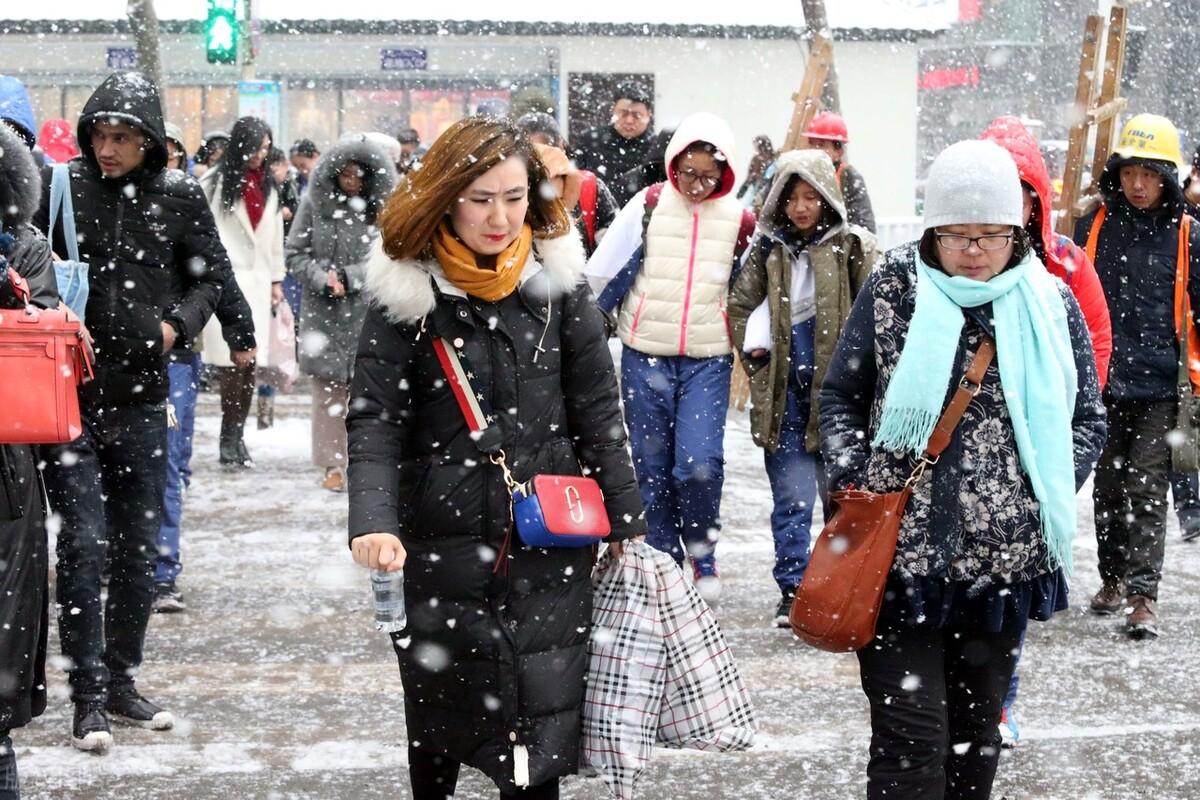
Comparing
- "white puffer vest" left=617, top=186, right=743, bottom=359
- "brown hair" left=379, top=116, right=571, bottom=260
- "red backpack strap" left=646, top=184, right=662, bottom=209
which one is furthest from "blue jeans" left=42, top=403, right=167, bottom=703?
"red backpack strap" left=646, top=184, right=662, bottom=209

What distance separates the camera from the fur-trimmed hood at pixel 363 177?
9461mm

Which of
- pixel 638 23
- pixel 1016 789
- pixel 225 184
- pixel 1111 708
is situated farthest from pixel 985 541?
pixel 638 23

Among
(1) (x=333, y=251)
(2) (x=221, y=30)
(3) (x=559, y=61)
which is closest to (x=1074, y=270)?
(1) (x=333, y=251)

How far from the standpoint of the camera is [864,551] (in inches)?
153

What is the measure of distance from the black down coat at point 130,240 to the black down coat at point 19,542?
1.16 metres

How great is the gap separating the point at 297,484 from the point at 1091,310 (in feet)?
19.4

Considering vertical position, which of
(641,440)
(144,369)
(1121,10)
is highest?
(1121,10)

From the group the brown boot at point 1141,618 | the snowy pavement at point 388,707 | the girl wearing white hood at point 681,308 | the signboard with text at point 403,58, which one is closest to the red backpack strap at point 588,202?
the girl wearing white hood at point 681,308

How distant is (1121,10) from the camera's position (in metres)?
9.47

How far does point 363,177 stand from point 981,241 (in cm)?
610

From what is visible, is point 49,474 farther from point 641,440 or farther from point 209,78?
point 209,78

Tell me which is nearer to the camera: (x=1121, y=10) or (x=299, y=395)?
(x=1121, y=10)

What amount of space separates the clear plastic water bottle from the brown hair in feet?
2.28

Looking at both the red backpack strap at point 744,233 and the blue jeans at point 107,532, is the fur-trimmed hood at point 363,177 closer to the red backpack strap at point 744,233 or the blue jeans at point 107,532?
the red backpack strap at point 744,233
